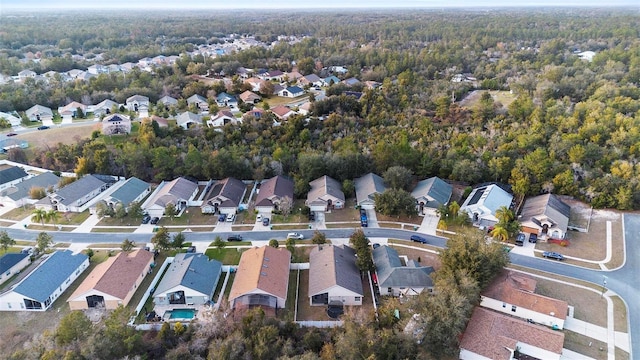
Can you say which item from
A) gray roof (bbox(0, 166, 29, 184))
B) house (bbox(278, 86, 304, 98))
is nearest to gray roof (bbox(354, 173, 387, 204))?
house (bbox(278, 86, 304, 98))

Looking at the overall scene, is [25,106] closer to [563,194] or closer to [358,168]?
[358,168]

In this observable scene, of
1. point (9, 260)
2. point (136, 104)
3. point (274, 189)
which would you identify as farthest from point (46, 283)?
point (136, 104)

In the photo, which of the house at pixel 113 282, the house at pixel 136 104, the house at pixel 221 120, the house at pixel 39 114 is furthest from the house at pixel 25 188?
the house at pixel 136 104

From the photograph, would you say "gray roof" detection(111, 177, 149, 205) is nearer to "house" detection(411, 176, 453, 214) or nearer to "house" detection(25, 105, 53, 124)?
"house" detection(411, 176, 453, 214)

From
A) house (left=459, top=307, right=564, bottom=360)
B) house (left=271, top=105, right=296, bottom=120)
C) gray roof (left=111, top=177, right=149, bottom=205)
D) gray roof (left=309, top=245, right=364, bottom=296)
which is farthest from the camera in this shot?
house (left=271, top=105, right=296, bottom=120)

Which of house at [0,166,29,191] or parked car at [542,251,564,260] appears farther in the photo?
house at [0,166,29,191]

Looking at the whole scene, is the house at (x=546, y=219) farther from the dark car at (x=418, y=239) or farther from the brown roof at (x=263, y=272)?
the brown roof at (x=263, y=272)
